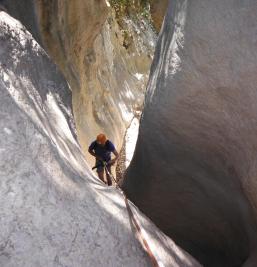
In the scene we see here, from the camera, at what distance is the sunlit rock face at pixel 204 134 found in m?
3.10

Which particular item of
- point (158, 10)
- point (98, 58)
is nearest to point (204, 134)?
point (98, 58)

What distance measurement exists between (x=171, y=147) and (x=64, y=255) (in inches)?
86.7

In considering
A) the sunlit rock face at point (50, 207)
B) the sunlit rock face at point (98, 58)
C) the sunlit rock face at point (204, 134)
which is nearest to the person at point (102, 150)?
the sunlit rock face at point (204, 134)

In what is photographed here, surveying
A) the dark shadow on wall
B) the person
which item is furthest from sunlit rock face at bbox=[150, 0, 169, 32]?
the person

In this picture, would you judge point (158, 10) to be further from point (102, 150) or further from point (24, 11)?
point (102, 150)

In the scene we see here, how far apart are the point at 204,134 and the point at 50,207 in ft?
5.93

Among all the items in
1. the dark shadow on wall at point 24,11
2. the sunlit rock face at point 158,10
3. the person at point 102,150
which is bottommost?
the person at point 102,150

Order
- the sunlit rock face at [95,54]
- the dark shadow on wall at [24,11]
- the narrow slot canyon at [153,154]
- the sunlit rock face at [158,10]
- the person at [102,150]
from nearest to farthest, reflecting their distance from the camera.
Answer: the narrow slot canyon at [153,154] → the dark shadow on wall at [24,11] → the person at [102,150] → the sunlit rock face at [95,54] → the sunlit rock face at [158,10]

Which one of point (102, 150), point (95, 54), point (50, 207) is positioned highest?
point (95, 54)

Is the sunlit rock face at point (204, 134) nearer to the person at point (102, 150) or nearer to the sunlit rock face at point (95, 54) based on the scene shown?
the person at point (102, 150)

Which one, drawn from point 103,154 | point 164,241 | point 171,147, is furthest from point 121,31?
point 164,241

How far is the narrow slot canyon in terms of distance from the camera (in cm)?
222

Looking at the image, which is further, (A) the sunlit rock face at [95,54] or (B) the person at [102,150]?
(A) the sunlit rock face at [95,54]

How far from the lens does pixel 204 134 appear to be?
3631mm
